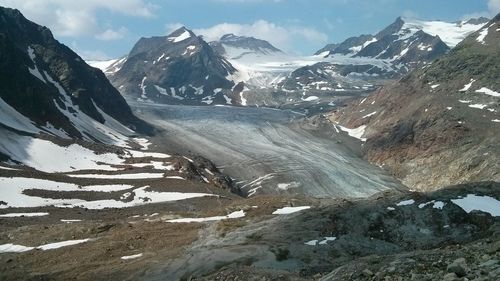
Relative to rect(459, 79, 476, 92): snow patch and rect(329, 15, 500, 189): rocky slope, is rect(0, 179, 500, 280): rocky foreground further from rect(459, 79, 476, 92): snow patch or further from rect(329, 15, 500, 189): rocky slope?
rect(459, 79, 476, 92): snow patch

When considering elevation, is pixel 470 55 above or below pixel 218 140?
above

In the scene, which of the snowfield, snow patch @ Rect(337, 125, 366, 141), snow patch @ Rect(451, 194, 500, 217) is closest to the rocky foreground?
snow patch @ Rect(451, 194, 500, 217)

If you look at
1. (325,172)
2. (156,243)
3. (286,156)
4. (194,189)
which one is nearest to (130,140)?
(286,156)

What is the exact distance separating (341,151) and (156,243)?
4330 inches

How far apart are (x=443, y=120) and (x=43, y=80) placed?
365 feet

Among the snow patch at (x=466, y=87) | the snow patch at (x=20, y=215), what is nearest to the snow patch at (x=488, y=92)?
the snow patch at (x=466, y=87)

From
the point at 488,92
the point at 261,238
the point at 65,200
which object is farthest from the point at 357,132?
the point at 261,238

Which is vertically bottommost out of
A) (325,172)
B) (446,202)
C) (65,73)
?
(325,172)

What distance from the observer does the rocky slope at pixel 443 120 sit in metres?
110

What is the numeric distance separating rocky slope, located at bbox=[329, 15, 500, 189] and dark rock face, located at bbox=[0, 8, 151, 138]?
2951 inches

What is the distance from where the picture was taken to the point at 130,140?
6033 inches

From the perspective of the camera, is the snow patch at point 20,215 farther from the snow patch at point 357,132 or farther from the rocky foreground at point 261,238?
the snow patch at point 357,132

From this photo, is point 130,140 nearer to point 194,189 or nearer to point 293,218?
point 194,189

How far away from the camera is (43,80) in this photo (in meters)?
164
